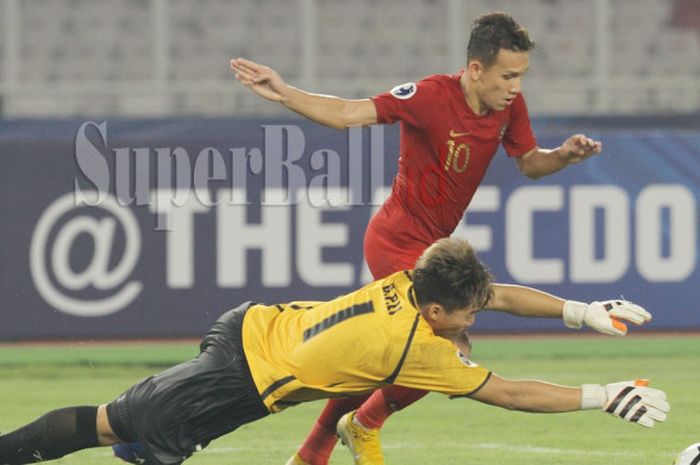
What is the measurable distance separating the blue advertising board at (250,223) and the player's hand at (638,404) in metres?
6.52

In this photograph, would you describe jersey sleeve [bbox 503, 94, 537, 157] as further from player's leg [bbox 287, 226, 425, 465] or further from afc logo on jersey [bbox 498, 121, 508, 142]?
player's leg [bbox 287, 226, 425, 465]

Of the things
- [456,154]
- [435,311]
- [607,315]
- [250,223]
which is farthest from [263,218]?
[435,311]

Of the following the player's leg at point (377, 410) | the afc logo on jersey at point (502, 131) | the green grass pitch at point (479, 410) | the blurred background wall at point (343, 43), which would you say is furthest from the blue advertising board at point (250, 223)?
the player's leg at point (377, 410)

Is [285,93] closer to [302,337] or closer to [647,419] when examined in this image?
[302,337]

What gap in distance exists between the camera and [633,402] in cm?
514

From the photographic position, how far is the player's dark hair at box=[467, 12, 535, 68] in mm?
6215

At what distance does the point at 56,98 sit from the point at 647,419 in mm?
11657

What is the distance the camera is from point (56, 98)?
51.8 ft

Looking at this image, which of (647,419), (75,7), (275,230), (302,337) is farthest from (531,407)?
→ (75,7)

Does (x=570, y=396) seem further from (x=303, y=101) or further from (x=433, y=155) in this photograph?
(x=303, y=101)

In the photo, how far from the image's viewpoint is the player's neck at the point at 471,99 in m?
6.39

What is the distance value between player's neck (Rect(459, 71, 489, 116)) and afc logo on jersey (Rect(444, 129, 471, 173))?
0.13 m

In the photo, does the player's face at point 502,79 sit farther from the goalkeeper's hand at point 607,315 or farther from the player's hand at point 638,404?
the player's hand at point 638,404

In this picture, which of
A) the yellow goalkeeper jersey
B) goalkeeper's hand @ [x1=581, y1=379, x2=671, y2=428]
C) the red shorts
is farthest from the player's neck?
goalkeeper's hand @ [x1=581, y1=379, x2=671, y2=428]
